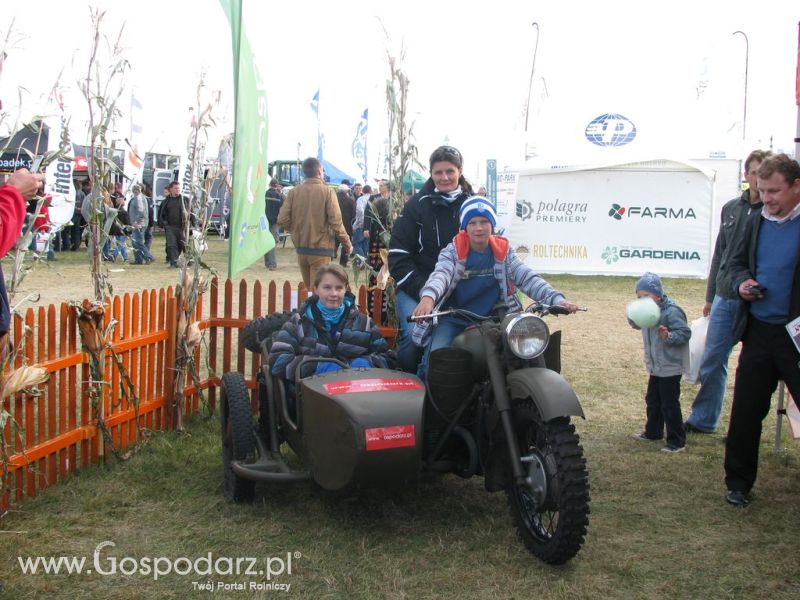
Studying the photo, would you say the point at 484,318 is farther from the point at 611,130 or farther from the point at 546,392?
the point at 611,130

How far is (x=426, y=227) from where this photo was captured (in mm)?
4988

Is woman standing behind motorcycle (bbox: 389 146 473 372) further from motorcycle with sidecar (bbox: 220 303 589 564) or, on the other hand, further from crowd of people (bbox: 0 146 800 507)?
motorcycle with sidecar (bbox: 220 303 589 564)

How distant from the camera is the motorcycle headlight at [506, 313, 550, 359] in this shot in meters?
3.69

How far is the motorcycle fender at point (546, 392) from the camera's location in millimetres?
3480

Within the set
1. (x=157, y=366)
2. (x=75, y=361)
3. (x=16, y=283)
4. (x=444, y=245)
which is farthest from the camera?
(x=157, y=366)

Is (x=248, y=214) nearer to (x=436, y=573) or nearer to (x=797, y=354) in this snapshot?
(x=436, y=573)

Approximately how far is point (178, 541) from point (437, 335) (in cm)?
170

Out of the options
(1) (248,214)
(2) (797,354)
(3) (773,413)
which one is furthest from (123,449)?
(3) (773,413)

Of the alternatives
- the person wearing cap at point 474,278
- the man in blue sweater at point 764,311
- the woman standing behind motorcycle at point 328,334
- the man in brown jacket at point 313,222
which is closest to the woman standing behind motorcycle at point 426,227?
the woman standing behind motorcycle at point 328,334

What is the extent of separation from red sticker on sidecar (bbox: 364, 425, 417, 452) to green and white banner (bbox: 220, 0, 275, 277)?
227cm

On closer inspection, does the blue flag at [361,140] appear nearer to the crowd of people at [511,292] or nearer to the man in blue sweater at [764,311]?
the crowd of people at [511,292]

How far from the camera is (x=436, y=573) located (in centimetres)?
360

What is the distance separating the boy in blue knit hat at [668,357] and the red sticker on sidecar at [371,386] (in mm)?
2256

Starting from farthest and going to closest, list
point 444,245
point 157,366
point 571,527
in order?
point 157,366 → point 444,245 → point 571,527
